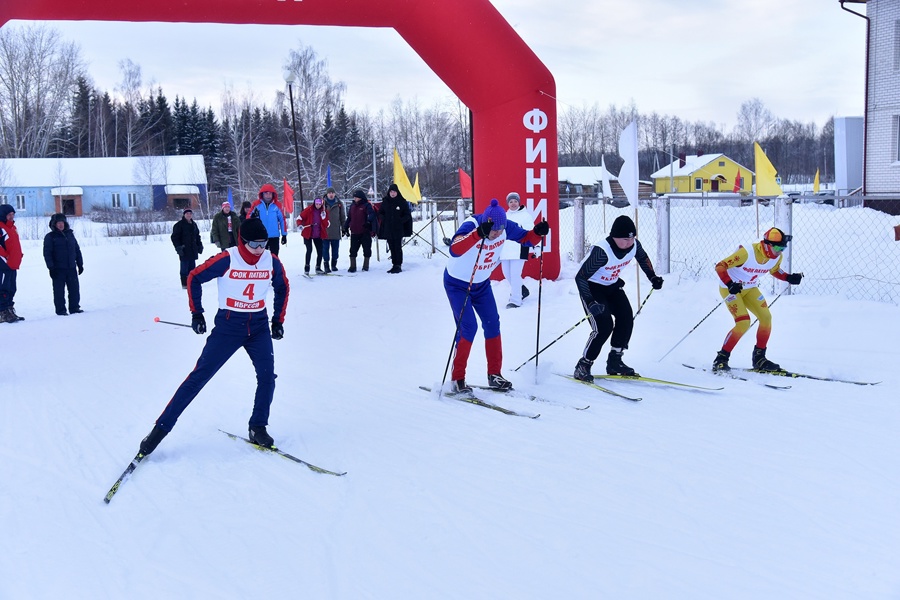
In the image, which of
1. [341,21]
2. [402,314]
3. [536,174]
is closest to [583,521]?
[402,314]

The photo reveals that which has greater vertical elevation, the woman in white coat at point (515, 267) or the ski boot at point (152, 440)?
the woman in white coat at point (515, 267)

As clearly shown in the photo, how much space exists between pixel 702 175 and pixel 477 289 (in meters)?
60.1

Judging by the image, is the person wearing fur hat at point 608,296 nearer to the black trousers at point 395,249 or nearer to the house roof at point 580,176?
the black trousers at point 395,249

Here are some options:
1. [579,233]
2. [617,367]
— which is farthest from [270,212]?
[617,367]

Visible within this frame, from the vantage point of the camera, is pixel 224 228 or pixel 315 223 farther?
pixel 315 223

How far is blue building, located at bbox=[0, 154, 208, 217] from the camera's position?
44406 millimetres

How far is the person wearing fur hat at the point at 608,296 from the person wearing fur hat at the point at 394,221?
25.0ft

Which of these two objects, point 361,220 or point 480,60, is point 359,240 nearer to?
point 361,220

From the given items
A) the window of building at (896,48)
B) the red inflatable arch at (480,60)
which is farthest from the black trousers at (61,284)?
the window of building at (896,48)

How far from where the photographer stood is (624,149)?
8.51 metres

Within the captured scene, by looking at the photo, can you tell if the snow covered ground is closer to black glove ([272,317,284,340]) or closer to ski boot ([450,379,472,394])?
ski boot ([450,379,472,394])

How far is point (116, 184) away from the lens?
46.6m

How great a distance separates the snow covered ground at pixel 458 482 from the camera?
3107 mm

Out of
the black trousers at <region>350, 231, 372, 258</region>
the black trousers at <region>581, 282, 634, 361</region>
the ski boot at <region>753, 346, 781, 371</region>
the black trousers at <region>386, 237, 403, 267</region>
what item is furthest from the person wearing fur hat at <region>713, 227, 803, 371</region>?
the black trousers at <region>350, 231, 372, 258</region>
